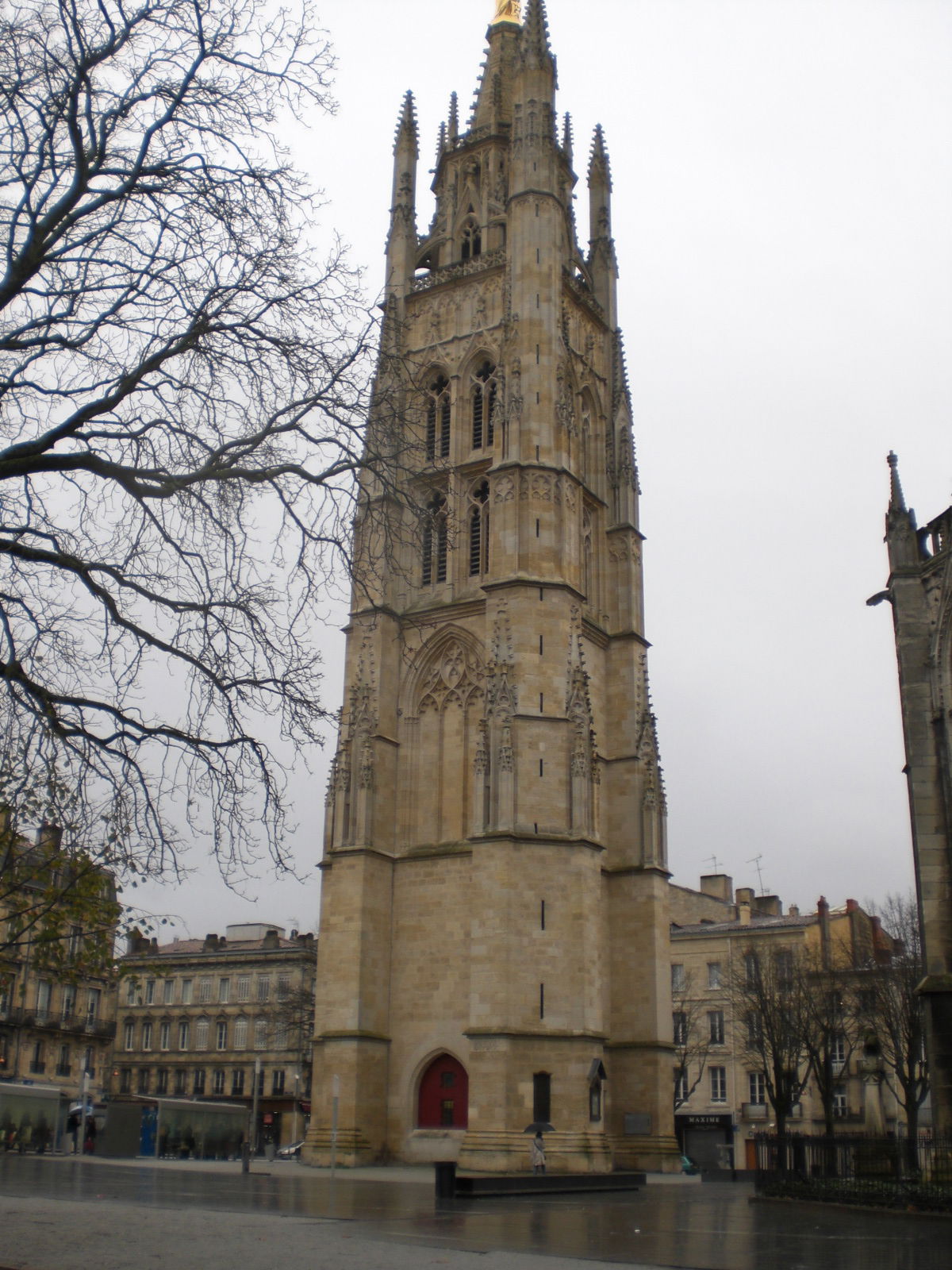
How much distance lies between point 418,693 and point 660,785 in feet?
24.6

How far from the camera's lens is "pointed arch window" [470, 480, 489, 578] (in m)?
37.5

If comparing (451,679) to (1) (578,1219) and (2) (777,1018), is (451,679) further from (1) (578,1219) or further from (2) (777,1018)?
(1) (578,1219)

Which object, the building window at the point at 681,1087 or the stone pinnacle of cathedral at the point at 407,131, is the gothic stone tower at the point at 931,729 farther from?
the building window at the point at 681,1087

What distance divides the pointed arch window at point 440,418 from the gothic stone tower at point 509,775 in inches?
3.2

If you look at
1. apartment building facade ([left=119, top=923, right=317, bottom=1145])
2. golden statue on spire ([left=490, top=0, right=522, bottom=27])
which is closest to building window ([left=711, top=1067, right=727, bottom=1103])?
apartment building facade ([left=119, top=923, right=317, bottom=1145])

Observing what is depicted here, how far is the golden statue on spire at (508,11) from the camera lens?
5028 cm

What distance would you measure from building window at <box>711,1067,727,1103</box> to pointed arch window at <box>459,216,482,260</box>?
120 ft

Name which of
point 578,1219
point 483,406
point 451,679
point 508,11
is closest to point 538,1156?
point 578,1219

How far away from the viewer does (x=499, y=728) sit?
32812mm

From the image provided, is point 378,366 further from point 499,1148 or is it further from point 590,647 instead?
point 590,647

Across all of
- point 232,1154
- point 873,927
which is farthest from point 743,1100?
point 232,1154

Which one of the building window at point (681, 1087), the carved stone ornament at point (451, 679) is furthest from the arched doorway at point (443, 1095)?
the building window at point (681, 1087)

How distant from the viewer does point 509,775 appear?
3222cm

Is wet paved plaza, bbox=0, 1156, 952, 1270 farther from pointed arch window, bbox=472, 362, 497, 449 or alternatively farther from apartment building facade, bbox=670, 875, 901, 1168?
apartment building facade, bbox=670, 875, 901, 1168
